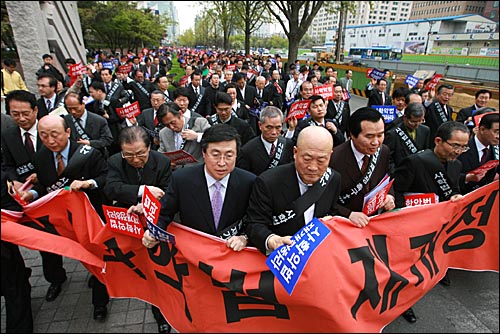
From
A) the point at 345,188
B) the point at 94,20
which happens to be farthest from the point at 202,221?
the point at 94,20

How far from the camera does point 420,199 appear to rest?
309 centimetres

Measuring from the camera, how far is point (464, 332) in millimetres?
3189

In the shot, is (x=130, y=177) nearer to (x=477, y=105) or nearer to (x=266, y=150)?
(x=266, y=150)

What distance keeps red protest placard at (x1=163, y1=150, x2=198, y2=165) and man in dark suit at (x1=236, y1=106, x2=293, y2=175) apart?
1.94 ft

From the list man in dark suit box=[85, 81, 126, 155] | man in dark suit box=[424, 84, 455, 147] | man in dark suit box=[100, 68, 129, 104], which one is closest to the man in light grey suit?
man in dark suit box=[85, 81, 126, 155]

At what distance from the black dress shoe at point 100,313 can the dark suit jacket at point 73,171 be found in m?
1.06

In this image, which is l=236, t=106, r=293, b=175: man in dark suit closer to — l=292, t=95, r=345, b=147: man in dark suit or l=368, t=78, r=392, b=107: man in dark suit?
l=292, t=95, r=345, b=147: man in dark suit

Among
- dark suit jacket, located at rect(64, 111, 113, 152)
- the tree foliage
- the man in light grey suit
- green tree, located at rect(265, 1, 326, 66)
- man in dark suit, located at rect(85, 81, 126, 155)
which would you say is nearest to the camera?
the man in light grey suit

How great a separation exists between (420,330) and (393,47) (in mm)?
44323

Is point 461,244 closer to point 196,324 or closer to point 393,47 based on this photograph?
point 196,324

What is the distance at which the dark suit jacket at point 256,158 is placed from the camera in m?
3.71

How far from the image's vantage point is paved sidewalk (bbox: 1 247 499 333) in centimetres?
314

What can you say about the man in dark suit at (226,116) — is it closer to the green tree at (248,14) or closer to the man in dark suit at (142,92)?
the man in dark suit at (142,92)

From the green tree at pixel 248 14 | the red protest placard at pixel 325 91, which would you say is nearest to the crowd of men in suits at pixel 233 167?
the red protest placard at pixel 325 91
